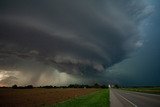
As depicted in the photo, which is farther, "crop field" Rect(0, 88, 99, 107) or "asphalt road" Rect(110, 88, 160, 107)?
"crop field" Rect(0, 88, 99, 107)

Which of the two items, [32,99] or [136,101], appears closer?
[136,101]

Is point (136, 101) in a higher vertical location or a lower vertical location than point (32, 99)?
lower

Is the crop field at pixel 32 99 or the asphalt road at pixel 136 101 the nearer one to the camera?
the asphalt road at pixel 136 101
